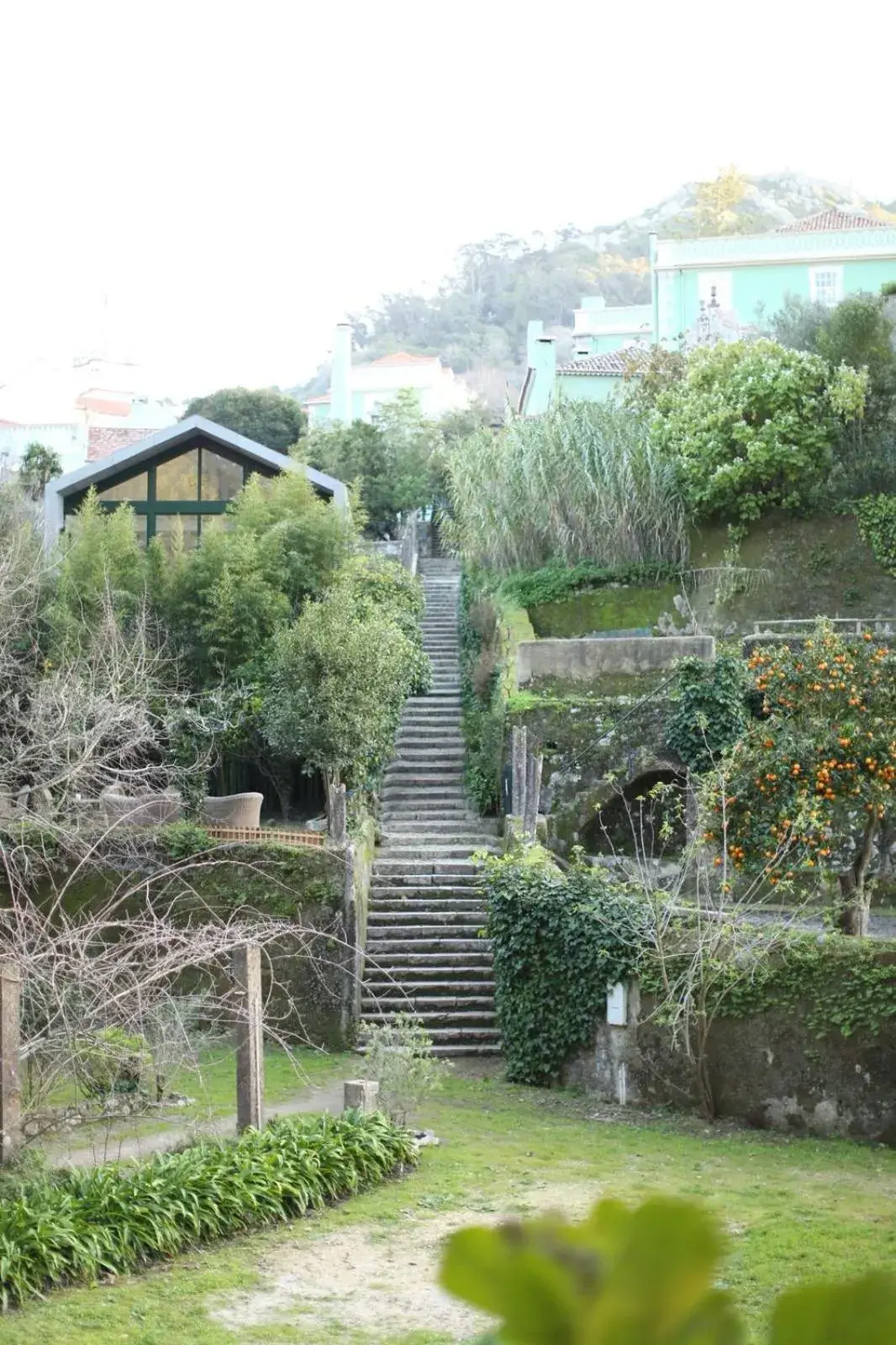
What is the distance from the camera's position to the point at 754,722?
16.9m

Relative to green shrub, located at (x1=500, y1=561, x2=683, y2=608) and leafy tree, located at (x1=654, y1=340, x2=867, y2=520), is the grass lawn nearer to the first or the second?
green shrub, located at (x1=500, y1=561, x2=683, y2=608)

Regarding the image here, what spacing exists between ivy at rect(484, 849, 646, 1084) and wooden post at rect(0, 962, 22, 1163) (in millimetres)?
5858

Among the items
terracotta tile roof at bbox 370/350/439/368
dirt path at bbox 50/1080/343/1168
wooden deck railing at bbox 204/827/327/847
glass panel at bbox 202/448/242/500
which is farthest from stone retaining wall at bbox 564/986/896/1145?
terracotta tile roof at bbox 370/350/439/368

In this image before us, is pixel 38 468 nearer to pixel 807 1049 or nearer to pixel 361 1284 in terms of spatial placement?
pixel 807 1049

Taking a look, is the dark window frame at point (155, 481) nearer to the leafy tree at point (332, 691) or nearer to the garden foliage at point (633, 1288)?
the leafy tree at point (332, 691)

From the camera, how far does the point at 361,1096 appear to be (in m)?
13.1

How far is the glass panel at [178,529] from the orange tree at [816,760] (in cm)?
1192

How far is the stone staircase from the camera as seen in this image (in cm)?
1767

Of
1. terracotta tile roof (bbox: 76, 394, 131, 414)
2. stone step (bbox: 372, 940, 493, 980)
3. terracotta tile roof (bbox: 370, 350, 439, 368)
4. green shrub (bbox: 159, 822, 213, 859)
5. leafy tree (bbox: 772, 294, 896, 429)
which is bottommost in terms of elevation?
stone step (bbox: 372, 940, 493, 980)

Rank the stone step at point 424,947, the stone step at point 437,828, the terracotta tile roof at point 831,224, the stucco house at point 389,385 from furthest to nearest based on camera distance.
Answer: the stucco house at point 389,385
the terracotta tile roof at point 831,224
the stone step at point 437,828
the stone step at point 424,947

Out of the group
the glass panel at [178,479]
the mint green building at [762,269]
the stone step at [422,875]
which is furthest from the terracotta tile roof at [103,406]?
the stone step at [422,875]

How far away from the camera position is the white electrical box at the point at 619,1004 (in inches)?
590

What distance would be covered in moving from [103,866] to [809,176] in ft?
343

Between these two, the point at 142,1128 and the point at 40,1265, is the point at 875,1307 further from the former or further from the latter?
the point at 142,1128
